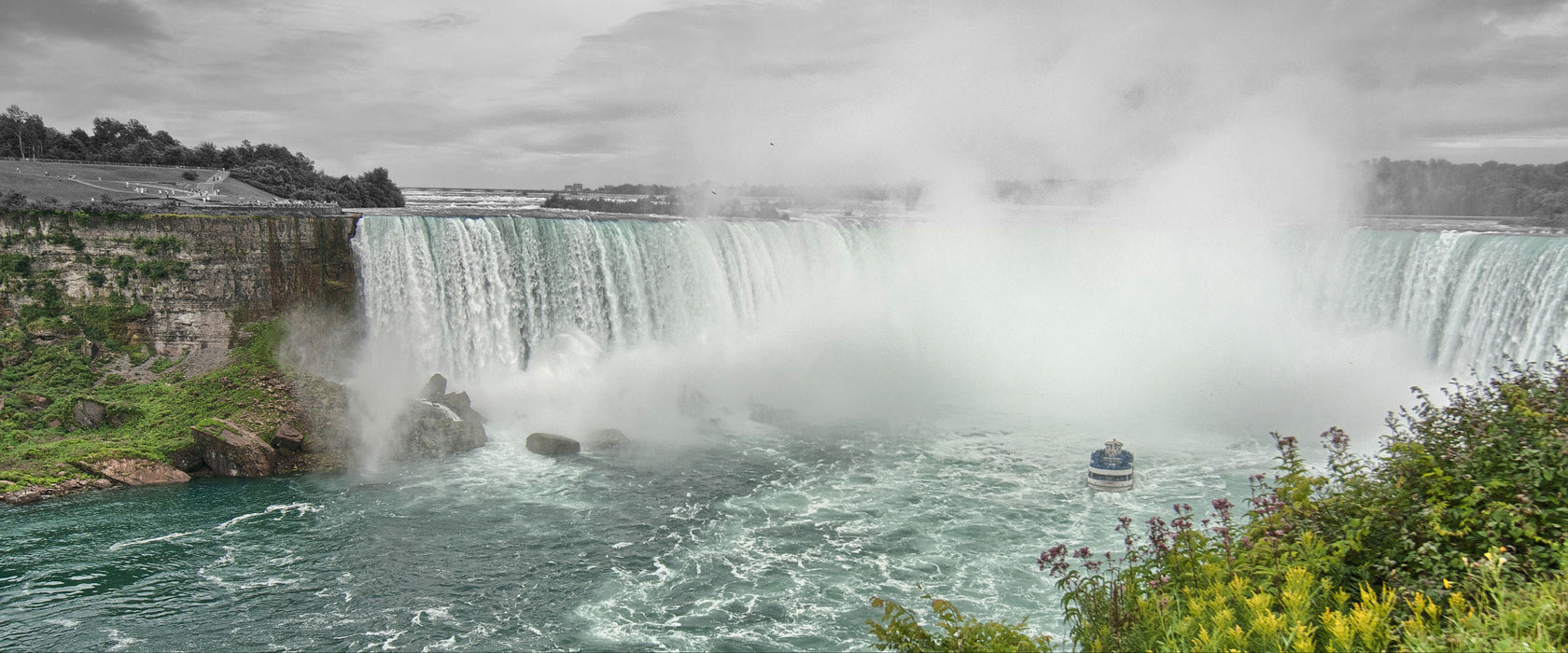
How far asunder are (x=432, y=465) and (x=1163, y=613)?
65.5 ft

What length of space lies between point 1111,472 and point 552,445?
46.6 ft

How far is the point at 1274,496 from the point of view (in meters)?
7.10

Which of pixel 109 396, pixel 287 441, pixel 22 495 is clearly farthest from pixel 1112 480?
pixel 109 396

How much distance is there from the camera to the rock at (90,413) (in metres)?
22.4

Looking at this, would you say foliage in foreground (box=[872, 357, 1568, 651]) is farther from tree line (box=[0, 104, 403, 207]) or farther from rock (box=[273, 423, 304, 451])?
tree line (box=[0, 104, 403, 207])

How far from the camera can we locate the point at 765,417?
88.7 ft

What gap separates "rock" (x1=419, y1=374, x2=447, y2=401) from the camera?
79.6 ft

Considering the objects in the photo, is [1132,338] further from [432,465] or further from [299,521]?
[299,521]

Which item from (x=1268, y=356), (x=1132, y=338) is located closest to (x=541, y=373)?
(x=1132, y=338)

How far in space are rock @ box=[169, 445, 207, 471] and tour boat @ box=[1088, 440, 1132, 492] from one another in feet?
71.9

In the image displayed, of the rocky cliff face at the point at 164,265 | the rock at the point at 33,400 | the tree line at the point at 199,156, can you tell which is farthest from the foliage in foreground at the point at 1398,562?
the tree line at the point at 199,156

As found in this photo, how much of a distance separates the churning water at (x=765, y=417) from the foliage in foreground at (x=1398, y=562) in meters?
6.95

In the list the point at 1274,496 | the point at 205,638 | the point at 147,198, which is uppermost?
the point at 147,198

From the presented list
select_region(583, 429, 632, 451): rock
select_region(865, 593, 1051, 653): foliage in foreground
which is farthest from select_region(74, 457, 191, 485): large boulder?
select_region(865, 593, 1051, 653): foliage in foreground
